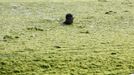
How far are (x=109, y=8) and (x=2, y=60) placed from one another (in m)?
5.17

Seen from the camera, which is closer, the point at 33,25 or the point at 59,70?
the point at 59,70

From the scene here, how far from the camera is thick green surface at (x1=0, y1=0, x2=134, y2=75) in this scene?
5.04 meters

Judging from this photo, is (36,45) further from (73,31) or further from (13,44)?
(73,31)

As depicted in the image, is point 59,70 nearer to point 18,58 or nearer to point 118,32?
point 18,58

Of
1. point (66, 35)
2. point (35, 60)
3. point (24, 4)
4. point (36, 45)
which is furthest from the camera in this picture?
point (24, 4)

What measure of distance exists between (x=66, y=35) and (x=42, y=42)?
71 centimetres

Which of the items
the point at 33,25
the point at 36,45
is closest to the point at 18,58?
the point at 36,45

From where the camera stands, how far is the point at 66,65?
512cm

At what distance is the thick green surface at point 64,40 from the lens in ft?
16.5

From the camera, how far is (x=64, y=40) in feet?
20.7

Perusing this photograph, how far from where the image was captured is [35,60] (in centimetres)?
521

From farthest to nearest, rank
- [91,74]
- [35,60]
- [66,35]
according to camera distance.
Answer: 1. [66,35]
2. [35,60]
3. [91,74]

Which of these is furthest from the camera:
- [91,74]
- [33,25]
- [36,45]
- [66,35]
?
[33,25]

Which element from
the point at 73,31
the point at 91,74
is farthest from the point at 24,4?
the point at 91,74
